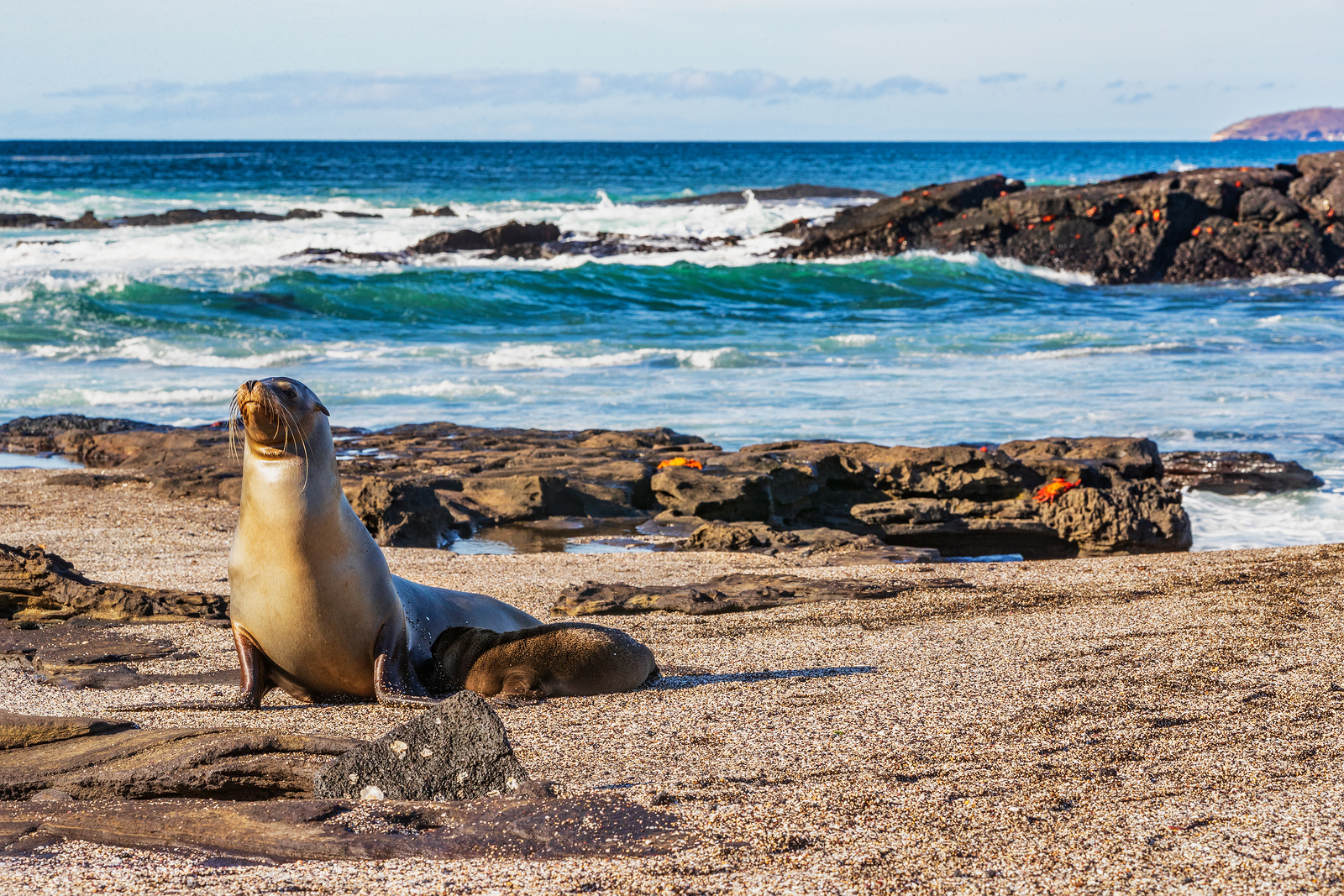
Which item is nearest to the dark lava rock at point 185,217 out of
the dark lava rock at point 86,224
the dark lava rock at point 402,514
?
the dark lava rock at point 86,224

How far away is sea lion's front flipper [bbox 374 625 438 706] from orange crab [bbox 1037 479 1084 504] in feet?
20.3

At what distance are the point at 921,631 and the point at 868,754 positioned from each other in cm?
209

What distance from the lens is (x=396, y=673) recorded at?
14.4 feet

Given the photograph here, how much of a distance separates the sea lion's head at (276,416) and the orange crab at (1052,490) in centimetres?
654

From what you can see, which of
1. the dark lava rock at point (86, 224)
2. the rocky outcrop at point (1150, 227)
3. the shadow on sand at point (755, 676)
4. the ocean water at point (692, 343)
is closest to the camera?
the shadow on sand at point (755, 676)

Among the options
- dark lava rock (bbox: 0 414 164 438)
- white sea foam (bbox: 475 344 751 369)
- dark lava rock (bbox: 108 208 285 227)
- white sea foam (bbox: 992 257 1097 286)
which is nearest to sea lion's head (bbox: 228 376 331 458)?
dark lava rock (bbox: 0 414 164 438)

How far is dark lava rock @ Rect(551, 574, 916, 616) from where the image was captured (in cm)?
628

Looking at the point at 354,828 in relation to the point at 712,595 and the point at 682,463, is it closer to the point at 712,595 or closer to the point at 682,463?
the point at 712,595

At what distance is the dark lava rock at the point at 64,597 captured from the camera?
5758mm

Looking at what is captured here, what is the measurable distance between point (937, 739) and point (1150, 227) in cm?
3049

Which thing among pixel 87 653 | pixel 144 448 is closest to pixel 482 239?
pixel 144 448

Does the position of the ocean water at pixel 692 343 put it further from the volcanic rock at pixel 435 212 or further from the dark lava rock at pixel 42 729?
the dark lava rock at pixel 42 729

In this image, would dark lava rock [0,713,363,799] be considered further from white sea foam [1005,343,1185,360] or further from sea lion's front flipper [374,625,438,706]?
white sea foam [1005,343,1185,360]

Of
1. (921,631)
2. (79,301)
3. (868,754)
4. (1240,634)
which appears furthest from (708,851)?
(79,301)
